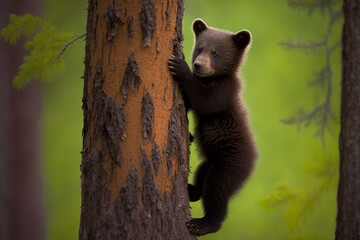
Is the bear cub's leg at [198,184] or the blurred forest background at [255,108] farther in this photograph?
the blurred forest background at [255,108]

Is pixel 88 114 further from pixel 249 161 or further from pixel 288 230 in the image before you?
pixel 288 230

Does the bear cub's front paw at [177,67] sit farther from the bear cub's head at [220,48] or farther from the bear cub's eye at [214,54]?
the bear cub's eye at [214,54]

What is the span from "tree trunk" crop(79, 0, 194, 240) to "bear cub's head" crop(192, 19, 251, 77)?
139 cm

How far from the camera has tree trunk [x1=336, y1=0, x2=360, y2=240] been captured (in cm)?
443

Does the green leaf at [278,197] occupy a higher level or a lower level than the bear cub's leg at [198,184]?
lower

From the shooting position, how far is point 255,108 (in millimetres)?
13617

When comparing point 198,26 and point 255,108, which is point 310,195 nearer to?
point 198,26

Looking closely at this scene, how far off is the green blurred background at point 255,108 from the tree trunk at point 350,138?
308 inches

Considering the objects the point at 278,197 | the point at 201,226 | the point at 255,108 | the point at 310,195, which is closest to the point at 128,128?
the point at 201,226

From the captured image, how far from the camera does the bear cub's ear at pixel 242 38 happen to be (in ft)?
17.5

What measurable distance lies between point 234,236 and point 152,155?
9912 mm

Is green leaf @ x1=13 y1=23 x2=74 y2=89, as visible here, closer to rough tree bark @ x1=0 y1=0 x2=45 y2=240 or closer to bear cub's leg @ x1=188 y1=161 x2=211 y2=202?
bear cub's leg @ x1=188 y1=161 x2=211 y2=202

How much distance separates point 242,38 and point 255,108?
330 inches

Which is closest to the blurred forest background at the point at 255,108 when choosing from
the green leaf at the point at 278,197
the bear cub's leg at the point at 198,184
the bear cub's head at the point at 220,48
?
the green leaf at the point at 278,197
